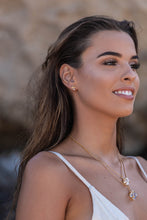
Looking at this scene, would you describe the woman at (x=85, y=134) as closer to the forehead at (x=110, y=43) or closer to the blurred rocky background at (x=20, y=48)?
the forehead at (x=110, y=43)

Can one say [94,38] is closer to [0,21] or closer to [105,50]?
[105,50]

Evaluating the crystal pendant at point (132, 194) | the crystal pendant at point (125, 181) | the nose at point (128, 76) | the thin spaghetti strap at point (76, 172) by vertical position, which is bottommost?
the crystal pendant at point (132, 194)

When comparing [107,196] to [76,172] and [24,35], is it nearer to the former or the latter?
[76,172]

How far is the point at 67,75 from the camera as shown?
181cm

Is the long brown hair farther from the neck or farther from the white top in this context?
the white top

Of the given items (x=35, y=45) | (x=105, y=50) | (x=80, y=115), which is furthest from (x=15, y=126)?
(x=105, y=50)

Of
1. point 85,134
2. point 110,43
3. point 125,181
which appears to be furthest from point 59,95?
point 125,181

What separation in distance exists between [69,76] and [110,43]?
0.23m

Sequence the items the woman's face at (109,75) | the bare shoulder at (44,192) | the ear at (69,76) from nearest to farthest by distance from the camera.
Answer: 1. the bare shoulder at (44,192)
2. the woman's face at (109,75)
3. the ear at (69,76)

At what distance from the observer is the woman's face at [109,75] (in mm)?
1649

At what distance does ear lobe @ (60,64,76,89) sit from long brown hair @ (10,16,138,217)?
28mm

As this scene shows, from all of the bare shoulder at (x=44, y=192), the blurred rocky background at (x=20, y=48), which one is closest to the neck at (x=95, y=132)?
the bare shoulder at (x=44, y=192)

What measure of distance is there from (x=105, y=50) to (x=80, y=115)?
302 millimetres

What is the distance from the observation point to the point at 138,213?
1639 mm
